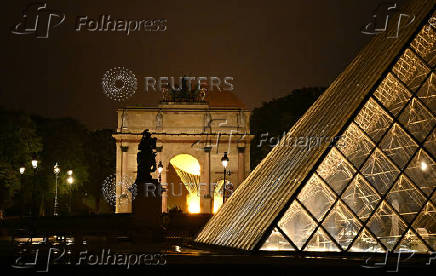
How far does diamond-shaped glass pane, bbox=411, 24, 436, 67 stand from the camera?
57.2 ft

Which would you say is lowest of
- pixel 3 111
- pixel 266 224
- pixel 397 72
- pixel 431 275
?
pixel 431 275

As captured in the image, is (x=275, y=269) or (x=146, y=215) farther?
(x=146, y=215)

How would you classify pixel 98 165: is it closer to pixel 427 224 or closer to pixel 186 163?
pixel 186 163

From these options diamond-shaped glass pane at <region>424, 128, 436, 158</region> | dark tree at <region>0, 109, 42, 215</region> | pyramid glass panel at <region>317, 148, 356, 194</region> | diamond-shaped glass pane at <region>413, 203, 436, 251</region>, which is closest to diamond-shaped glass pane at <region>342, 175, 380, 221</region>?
pyramid glass panel at <region>317, 148, 356, 194</region>

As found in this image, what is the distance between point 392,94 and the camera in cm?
1773

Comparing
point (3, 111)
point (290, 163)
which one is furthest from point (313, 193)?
point (3, 111)

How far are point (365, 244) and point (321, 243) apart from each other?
1099 mm

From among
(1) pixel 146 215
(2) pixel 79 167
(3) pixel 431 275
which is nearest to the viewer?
(3) pixel 431 275

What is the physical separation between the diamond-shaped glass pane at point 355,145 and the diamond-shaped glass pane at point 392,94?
104cm

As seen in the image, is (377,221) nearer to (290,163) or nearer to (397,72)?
(290,163)

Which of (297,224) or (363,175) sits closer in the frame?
(297,224)

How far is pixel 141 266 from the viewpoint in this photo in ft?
43.8

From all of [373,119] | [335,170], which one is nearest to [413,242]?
[335,170]

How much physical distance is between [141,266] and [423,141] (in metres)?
7.94
